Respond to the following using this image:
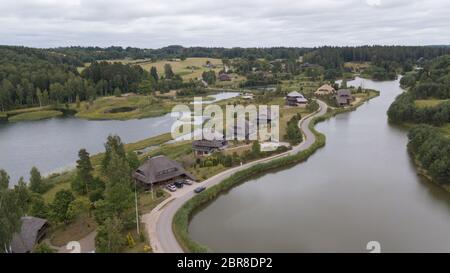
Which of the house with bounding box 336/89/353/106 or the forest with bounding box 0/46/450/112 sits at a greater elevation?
the forest with bounding box 0/46/450/112

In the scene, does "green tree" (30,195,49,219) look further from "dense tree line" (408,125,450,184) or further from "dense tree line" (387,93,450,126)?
"dense tree line" (387,93,450,126)

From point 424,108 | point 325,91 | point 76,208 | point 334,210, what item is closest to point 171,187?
point 76,208

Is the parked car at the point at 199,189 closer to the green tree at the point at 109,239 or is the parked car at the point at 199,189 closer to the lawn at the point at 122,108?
the green tree at the point at 109,239

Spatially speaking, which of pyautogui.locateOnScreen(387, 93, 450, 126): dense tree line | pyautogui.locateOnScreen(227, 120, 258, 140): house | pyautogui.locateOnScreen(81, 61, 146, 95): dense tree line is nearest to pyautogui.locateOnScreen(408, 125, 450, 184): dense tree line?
pyautogui.locateOnScreen(387, 93, 450, 126): dense tree line

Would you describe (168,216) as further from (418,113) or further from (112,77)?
(112,77)

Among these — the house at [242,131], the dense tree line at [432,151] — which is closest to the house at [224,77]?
the house at [242,131]
